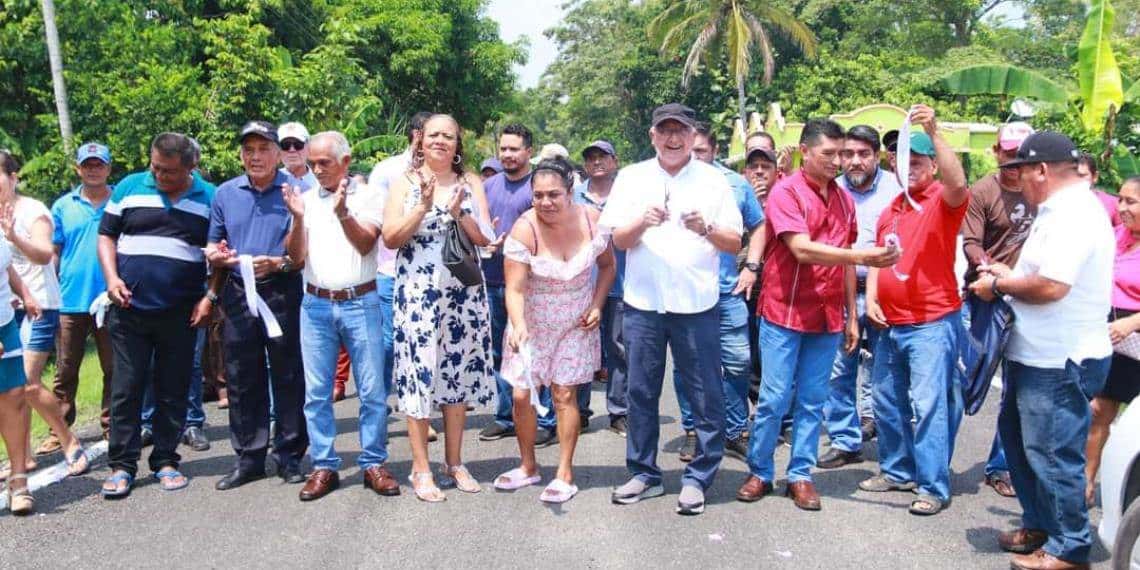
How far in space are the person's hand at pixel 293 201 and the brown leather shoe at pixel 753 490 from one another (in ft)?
9.39

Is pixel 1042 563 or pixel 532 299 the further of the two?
pixel 532 299

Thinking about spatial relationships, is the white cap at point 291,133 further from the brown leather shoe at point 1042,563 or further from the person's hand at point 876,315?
the brown leather shoe at point 1042,563

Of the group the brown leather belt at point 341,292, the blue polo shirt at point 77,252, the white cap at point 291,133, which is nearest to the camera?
the brown leather belt at point 341,292

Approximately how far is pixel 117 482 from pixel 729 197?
12.4ft

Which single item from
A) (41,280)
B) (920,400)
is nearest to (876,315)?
(920,400)

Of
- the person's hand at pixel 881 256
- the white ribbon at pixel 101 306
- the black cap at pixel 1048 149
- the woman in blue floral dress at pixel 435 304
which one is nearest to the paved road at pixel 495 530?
the woman in blue floral dress at pixel 435 304

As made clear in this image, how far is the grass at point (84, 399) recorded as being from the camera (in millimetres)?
7180

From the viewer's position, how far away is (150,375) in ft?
19.9

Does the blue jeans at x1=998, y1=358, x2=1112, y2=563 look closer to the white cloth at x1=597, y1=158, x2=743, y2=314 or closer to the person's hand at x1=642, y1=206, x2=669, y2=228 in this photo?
the white cloth at x1=597, y1=158, x2=743, y2=314

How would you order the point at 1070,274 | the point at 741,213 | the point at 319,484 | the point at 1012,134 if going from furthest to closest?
the point at 741,213 → the point at 1012,134 → the point at 319,484 → the point at 1070,274

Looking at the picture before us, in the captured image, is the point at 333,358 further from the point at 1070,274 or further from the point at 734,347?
the point at 1070,274

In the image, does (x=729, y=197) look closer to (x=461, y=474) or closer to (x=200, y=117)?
(x=461, y=474)

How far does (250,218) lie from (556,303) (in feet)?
6.01

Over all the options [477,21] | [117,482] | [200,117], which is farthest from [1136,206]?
[477,21]
